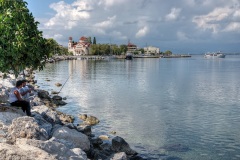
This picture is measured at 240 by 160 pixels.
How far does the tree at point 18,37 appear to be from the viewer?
17.0 meters

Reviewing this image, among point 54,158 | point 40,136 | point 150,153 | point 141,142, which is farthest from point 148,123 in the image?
point 54,158

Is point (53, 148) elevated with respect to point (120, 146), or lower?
elevated

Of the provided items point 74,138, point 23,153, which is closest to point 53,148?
point 23,153

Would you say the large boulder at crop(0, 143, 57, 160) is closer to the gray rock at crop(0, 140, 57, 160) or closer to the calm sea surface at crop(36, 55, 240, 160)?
the gray rock at crop(0, 140, 57, 160)

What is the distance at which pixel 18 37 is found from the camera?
1689 centimetres

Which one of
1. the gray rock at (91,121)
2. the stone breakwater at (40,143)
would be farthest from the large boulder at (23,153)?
the gray rock at (91,121)

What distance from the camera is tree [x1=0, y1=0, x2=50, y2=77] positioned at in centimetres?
1698

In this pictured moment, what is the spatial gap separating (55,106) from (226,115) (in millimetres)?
18895

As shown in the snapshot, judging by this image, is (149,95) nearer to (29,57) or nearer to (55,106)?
(55,106)

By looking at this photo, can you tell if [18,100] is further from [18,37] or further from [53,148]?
[53,148]

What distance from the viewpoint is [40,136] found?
1410 centimetres

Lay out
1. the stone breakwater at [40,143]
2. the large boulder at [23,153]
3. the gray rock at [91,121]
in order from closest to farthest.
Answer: the large boulder at [23,153] → the stone breakwater at [40,143] → the gray rock at [91,121]

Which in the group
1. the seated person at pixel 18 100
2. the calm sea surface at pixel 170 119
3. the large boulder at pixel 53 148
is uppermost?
the seated person at pixel 18 100

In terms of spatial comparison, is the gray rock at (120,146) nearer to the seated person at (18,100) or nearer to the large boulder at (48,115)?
the large boulder at (48,115)
